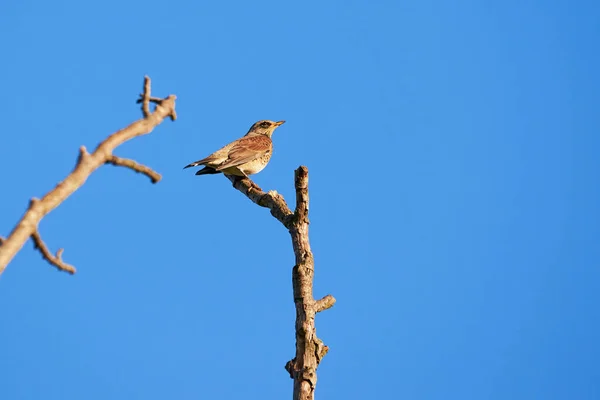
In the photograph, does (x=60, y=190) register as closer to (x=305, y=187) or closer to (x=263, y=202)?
(x=305, y=187)

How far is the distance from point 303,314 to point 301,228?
86 cm

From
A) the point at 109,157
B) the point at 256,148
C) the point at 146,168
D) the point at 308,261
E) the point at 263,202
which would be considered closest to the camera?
the point at 109,157

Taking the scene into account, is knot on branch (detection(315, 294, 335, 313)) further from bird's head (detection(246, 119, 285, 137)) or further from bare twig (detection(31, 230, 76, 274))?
bird's head (detection(246, 119, 285, 137))

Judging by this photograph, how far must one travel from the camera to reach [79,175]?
2.33 m

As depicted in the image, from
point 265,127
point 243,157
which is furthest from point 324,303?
point 265,127

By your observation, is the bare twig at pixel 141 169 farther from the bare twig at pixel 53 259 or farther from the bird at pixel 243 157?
the bird at pixel 243 157

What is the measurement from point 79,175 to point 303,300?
4258 millimetres

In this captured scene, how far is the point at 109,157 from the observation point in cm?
245

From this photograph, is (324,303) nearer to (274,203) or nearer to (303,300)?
(303,300)

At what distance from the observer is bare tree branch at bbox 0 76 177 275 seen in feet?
7.02

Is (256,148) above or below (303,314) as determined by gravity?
above

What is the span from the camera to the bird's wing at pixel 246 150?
11.7 metres

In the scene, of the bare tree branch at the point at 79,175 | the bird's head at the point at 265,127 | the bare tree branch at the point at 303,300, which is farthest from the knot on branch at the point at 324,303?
the bird's head at the point at 265,127

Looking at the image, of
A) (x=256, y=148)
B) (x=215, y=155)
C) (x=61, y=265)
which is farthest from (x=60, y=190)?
(x=256, y=148)
